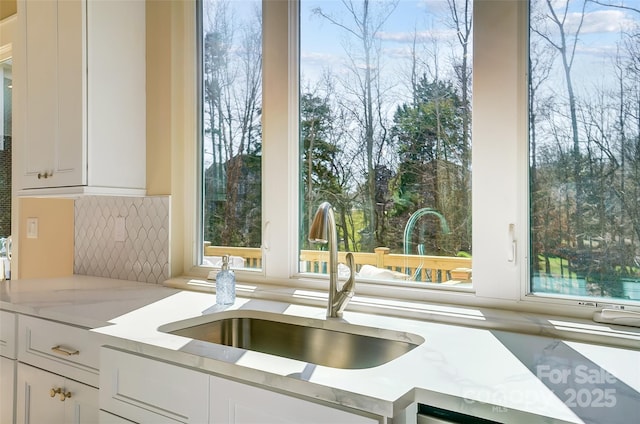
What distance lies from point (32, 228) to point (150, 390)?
2.07 metres

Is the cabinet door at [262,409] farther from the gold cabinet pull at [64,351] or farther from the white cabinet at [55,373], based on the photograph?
the gold cabinet pull at [64,351]

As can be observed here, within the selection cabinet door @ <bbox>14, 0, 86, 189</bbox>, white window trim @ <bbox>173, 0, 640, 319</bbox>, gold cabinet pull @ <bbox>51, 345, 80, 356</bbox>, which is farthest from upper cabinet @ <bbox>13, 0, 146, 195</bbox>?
white window trim @ <bbox>173, 0, 640, 319</bbox>

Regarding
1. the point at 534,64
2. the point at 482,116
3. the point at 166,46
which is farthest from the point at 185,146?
the point at 534,64

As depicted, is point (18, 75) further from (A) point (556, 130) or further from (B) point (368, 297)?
(A) point (556, 130)

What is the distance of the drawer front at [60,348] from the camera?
1510mm

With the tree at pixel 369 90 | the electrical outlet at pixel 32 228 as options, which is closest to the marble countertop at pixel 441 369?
the tree at pixel 369 90

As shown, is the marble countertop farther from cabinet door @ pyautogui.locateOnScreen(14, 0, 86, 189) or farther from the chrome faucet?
cabinet door @ pyautogui.locateOnScreen(14, 0, 86, 189)

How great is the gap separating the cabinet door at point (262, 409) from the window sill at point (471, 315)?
0.65 metres

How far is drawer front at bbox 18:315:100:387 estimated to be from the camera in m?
1.51

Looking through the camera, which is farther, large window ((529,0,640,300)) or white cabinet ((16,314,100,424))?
white cabinet ((16,314,100,424))

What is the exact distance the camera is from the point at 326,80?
6.50 ft

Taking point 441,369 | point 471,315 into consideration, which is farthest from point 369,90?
point 441,369

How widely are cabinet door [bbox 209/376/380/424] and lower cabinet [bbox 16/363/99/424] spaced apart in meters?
0.58

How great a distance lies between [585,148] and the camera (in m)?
1.46
